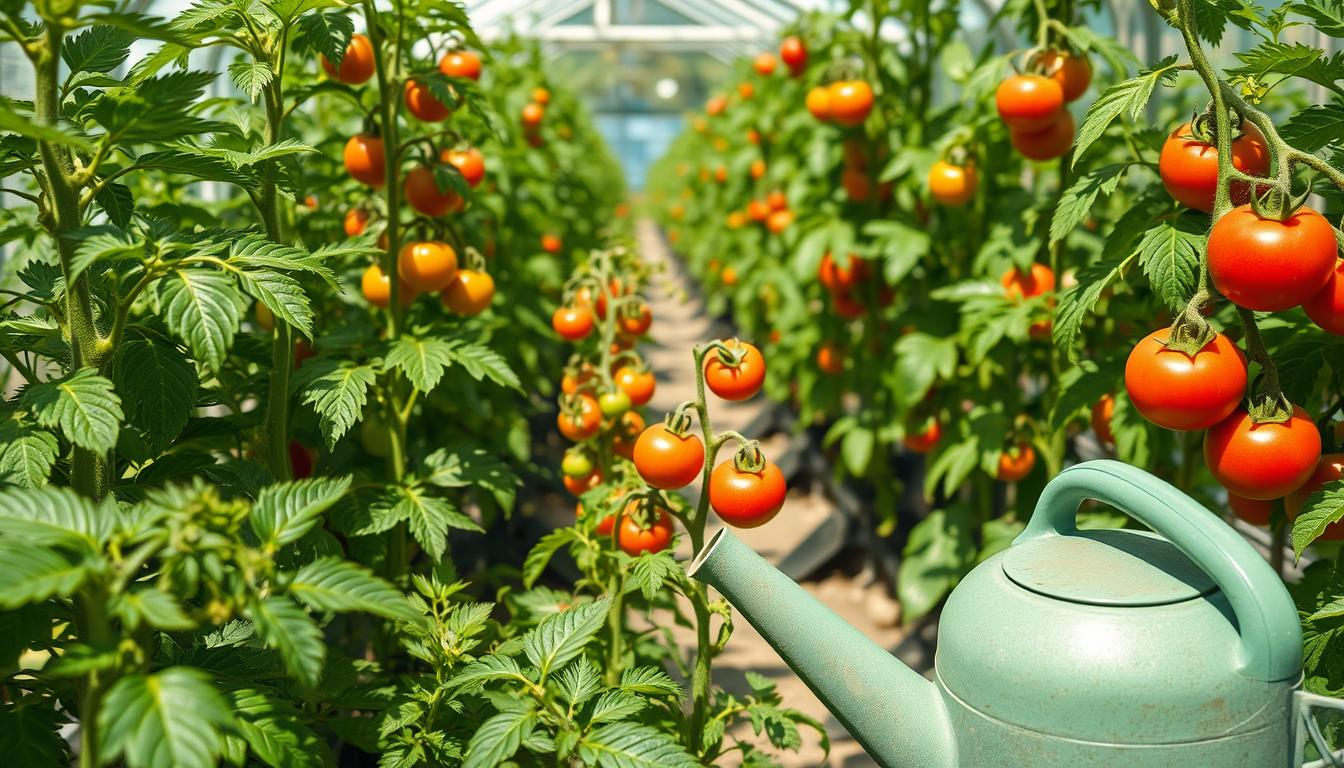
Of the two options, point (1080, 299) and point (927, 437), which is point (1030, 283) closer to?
point (927, 437)

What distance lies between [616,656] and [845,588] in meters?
1.76

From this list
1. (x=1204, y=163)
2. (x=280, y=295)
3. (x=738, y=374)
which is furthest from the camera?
(x=738, y=374)

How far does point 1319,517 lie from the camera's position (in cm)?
100

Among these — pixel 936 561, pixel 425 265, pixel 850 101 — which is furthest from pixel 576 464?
pixel 850 101

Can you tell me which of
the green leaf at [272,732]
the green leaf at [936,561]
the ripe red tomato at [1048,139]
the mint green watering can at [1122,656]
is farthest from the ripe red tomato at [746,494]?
the green leaf at [936,561]

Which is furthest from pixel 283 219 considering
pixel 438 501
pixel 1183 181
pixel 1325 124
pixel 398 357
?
pixel 1325 124

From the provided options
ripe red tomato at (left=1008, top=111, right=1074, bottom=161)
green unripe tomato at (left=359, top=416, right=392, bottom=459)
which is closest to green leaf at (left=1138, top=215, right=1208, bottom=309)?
ripe red tomato at (left=1008, top=111, right=1074, bottom=161)

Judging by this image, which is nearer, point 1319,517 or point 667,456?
point 1319,517

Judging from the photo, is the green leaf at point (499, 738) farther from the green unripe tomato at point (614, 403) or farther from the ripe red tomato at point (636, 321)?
the ripe red tomato at point (636, 321)

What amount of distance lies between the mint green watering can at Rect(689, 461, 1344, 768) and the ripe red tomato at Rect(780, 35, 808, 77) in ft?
6.88

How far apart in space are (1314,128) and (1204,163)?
0.47 ft

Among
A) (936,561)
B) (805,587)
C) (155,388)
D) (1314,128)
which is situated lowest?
(805,587)

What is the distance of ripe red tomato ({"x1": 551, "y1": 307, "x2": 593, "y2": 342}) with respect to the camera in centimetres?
175

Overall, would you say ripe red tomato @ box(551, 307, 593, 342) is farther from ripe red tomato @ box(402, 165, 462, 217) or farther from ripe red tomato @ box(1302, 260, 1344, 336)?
ripe red tomato @ box(1302, 260, 1344, 336)
